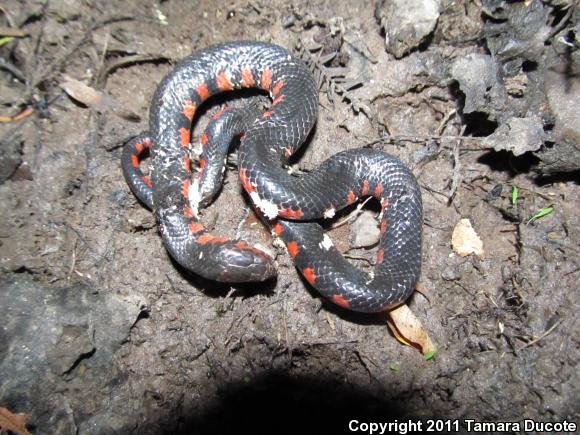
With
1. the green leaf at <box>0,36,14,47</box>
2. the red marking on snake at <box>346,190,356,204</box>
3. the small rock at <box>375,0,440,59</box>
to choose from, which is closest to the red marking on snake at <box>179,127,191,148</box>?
the red marking on snake at <box>346,190,356,204</box>

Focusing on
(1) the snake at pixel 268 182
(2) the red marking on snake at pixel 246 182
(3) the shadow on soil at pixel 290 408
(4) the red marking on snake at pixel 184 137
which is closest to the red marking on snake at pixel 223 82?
(1) the snake at pixel 268 182

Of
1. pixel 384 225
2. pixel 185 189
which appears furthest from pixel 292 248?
pixel 185 189

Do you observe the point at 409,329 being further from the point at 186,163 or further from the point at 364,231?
the point at 186,163

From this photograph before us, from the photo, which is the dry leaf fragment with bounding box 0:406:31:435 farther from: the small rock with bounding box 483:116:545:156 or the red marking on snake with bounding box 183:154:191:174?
the small rock with bounding box 483:116:545:156

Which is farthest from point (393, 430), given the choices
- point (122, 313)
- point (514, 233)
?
point (122, 313)

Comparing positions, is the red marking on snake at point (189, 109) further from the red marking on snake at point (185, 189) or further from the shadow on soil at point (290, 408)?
the shadow on soil at point (290, 408)

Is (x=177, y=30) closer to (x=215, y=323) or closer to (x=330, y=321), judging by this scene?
(x=215, y=323)
